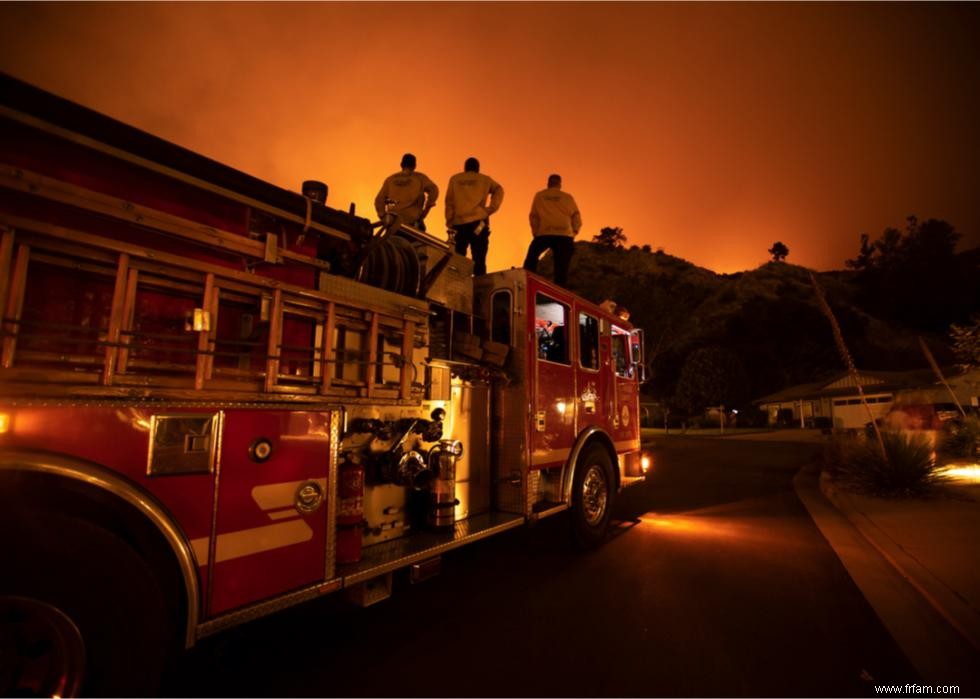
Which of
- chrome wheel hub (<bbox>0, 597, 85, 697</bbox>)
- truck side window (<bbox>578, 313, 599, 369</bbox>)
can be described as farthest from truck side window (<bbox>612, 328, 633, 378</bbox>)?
chrome wheel hub (<bbox>0, 597, 85, 697</bbox>)

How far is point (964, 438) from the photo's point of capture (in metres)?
11.9

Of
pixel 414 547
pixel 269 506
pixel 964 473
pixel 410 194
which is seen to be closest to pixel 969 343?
pixel 964 473

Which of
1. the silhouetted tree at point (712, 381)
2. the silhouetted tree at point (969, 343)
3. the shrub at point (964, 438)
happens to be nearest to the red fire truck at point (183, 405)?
the shrub at point (964, 438)

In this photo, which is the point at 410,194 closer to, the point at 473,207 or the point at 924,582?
the point at 473,207

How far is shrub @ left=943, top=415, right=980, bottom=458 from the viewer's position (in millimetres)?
11508

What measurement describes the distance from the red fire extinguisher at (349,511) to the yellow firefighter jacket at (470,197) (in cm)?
428

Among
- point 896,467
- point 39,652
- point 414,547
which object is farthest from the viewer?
point 896,467

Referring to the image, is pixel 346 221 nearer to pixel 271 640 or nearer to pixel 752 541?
pixel 271 640

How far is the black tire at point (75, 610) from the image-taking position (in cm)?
184

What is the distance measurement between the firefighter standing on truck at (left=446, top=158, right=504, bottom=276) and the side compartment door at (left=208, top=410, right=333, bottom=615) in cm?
411

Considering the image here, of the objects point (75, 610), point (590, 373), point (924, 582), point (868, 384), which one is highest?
point (868, 384)

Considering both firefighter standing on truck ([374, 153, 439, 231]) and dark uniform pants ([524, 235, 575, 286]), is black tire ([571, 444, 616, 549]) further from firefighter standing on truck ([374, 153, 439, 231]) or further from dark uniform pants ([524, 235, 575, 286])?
firefighter standing on truck ([374, 153, 439, 231])

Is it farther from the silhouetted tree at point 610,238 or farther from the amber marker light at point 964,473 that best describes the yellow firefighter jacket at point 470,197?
the silhouetted tree at point 610,238

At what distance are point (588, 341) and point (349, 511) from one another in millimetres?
3791
